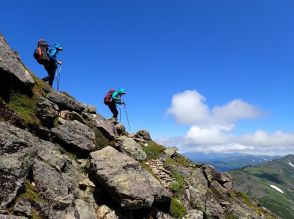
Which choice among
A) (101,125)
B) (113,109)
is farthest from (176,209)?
(113,109)

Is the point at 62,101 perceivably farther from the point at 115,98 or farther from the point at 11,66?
the point at 115,98

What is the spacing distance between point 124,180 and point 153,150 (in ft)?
48.0

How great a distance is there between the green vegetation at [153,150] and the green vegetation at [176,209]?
26.5 feet

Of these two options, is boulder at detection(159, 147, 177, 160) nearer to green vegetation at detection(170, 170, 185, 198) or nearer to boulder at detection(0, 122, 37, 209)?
green vegetation at detection(170, 170, 185, 198)

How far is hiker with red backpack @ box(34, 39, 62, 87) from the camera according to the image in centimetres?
3238

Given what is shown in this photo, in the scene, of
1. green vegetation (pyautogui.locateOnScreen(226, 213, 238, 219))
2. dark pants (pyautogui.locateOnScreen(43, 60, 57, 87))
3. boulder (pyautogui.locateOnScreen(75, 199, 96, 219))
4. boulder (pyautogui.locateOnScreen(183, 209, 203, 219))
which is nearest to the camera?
boulder (pyautogui.locateOnScreen(75, 199, 96, 219))

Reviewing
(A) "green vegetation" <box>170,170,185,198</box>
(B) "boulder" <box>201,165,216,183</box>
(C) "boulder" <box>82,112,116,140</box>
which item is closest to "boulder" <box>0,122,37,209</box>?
(C) "boulder" <box>82,112,116,140</box>

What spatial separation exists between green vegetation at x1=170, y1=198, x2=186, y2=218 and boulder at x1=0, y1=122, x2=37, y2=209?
11.6 meters

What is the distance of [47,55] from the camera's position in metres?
32.8

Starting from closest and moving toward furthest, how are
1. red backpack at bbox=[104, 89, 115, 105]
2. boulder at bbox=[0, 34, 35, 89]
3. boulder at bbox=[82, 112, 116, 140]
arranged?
boulder at bbox=[0, 34, 35, 89] < boulder at bbox=[82, 112, 116, 140] < red backpack at bbox=[104, 89, 115, 105]

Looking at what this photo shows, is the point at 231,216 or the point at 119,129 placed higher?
the point at 119,129

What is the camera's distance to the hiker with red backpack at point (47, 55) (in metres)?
32.4

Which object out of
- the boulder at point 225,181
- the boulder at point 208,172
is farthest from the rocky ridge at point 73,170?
the boulder at point 225,181

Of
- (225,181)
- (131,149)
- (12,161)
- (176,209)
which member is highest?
(131,149)
